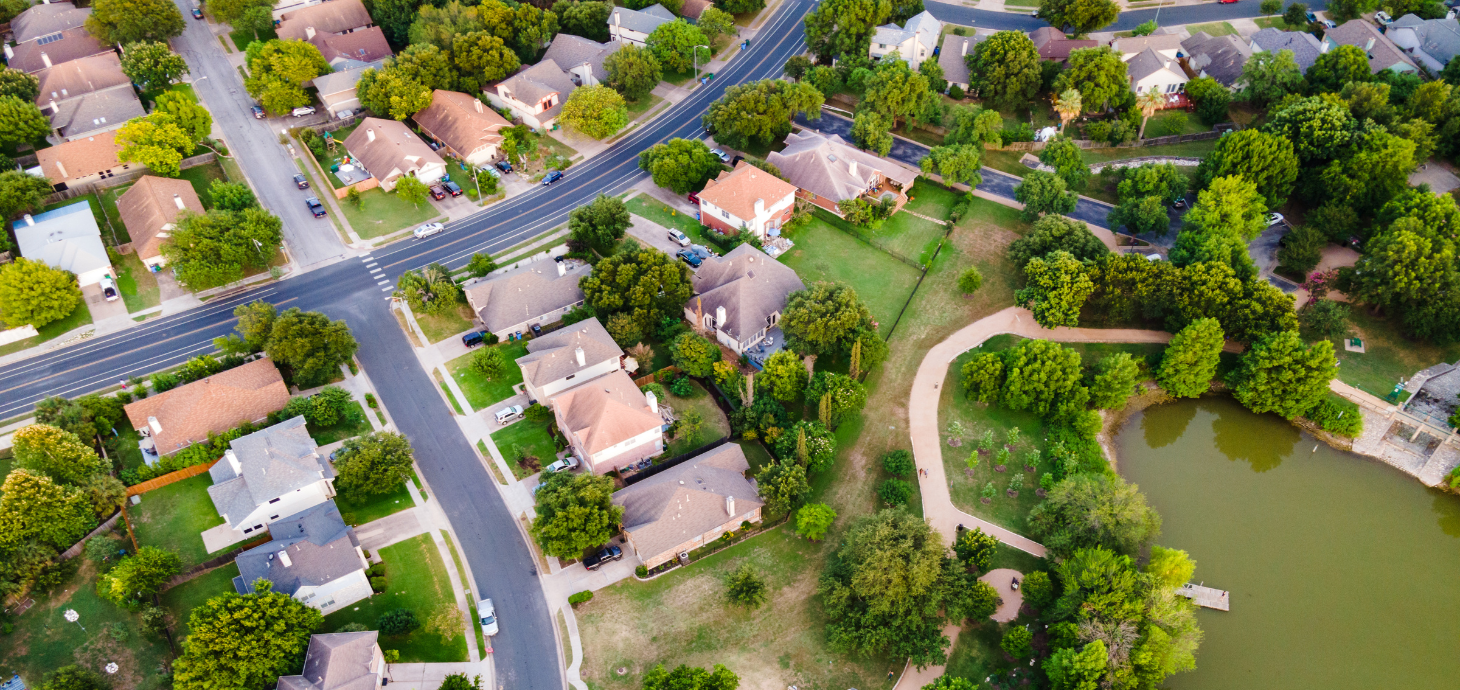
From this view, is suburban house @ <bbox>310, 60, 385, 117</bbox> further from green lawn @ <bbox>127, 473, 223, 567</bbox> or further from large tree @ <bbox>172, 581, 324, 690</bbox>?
large tree @ <bbox>172, 581, 324, 690</bbox>

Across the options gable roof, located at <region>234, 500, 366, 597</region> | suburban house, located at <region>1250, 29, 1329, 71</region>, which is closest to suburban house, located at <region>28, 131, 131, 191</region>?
gable roof, located at <region>234, 500, 366, 597</region>

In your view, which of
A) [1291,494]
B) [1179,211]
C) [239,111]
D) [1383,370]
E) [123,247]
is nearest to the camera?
[1291,494]

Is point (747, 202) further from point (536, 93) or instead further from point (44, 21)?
point (44, 21)

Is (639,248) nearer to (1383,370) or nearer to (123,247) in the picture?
(123,247)

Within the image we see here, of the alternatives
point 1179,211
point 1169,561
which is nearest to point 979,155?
point 1179,211

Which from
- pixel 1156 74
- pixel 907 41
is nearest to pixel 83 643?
pixel 907 41

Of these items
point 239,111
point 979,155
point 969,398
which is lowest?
point 969,398
